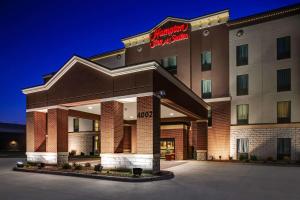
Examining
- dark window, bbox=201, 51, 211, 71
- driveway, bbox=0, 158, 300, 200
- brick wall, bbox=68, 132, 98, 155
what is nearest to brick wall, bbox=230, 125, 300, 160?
dark window, bbox=201, 51, 211, 71

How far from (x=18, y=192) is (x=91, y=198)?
13.4ft

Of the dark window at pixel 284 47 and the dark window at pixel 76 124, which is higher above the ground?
the dark window at pixel 284 47

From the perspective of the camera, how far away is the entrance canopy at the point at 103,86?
18203 millimetres

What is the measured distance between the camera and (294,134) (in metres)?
28.1

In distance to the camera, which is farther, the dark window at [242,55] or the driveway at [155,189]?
the dark window at [242,55]

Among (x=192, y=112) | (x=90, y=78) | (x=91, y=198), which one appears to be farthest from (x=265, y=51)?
(x=91, y=198)

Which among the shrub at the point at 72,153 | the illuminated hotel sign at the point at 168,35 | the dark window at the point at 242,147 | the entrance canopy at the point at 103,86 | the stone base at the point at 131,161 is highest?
the illuminated hotel sign at the point at 168,35

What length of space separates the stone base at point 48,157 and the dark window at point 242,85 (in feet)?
67.9

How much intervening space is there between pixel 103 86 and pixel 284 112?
67.8ft

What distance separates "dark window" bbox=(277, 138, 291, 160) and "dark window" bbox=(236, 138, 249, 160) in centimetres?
331

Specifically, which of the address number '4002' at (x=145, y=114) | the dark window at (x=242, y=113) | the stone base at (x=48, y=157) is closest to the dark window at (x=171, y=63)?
the dark window at (x=242, y=113)

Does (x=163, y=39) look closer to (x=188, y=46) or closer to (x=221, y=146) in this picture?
(x=188, y=46)

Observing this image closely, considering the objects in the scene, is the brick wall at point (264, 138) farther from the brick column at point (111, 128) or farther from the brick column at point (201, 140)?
the brick column at point (111, 128)

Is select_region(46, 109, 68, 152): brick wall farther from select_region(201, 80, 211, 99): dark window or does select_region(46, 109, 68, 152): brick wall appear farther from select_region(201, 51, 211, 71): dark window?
select_region(201, 51, 211, 71): dark window
